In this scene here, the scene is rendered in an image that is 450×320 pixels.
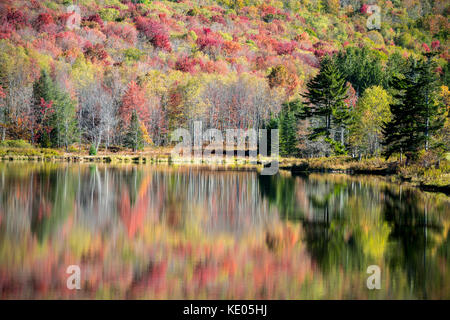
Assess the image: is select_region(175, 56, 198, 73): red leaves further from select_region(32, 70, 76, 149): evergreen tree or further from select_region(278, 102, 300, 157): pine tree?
select_region(278, 102, 300, 157): pine tree

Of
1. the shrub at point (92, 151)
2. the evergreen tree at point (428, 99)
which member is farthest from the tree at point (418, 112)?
the shrub at point (92, 151)

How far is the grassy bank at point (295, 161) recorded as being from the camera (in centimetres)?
3988

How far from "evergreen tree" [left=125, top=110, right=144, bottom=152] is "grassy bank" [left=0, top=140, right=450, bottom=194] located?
1.24m

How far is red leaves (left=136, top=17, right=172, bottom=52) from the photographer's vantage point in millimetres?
159625

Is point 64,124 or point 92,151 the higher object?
point 64,124

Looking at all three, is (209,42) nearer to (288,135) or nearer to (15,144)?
(288,135)

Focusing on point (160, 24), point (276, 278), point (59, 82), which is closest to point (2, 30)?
point (59, 82)

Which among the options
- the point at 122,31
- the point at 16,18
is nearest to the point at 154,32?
the point at 122,31

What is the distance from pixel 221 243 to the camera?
1928 cm

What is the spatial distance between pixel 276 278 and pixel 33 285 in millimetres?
6393

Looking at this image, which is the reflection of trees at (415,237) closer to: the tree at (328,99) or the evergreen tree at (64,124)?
the tree at (328,99)

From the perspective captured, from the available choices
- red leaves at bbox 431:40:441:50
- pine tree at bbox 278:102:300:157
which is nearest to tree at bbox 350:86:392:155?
pine tree at bbox 278:102:300:157

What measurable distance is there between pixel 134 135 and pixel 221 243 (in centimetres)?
6487
